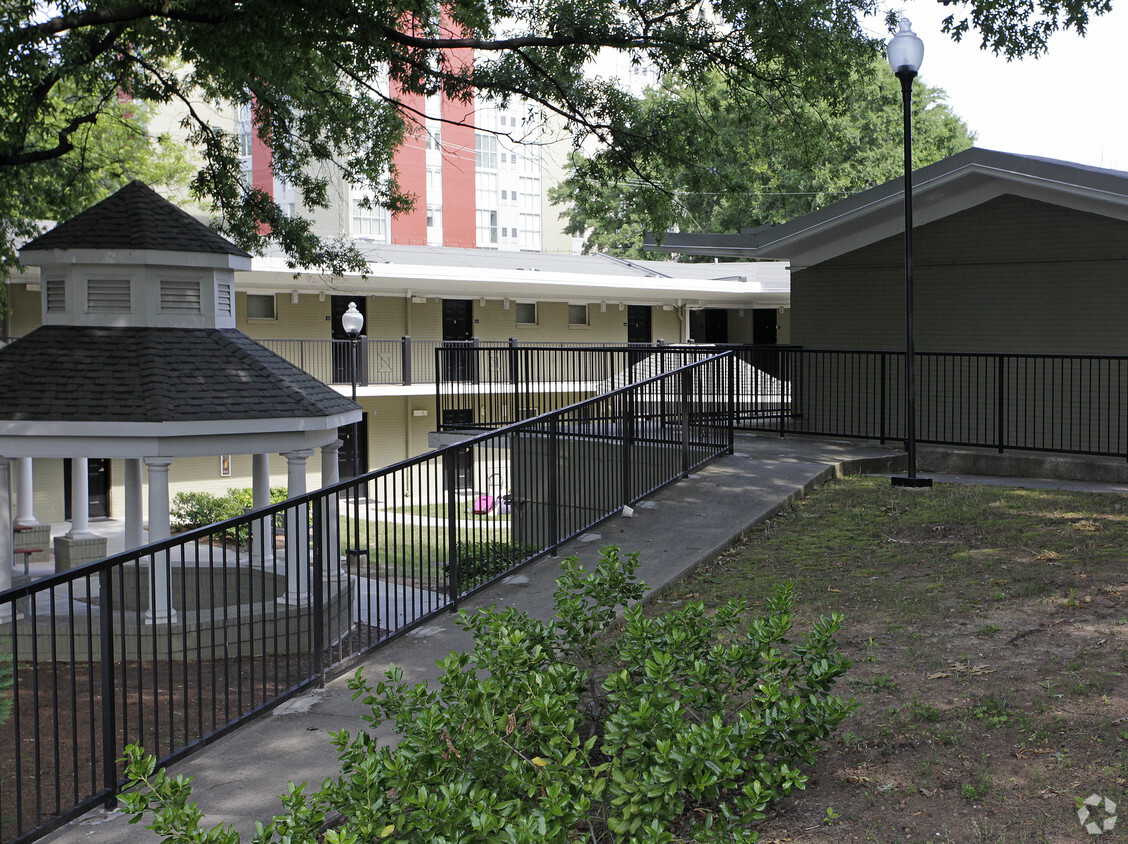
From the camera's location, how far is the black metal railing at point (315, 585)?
21.6ft

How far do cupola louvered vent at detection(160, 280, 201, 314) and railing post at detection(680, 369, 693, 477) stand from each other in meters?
5.73

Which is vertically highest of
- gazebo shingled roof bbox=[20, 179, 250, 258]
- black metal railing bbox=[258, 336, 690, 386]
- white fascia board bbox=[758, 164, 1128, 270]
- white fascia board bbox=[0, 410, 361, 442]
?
white fascia board bbox=[758, 164, 1128, 270]

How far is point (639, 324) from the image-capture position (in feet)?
112

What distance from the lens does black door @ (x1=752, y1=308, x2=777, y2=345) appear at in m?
35.5

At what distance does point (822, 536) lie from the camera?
8961 millimetres

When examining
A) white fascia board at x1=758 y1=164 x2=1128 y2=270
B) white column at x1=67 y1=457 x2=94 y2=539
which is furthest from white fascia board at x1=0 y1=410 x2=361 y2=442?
white fascia board at x1=758 y1=164 x2=1128 y2=270

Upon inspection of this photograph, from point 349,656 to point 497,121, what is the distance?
62.1 m

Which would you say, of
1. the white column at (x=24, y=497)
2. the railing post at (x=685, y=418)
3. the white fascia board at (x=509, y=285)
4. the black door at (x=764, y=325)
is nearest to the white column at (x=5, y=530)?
the white column at (x=24, y=497)

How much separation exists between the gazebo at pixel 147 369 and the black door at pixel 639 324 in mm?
22197

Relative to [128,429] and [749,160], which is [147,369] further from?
[749,160]

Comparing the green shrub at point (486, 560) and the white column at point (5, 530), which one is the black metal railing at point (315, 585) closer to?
the green shrub at point (486, 560)

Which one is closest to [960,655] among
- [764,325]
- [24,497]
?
[24,497]

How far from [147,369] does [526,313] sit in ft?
69.1

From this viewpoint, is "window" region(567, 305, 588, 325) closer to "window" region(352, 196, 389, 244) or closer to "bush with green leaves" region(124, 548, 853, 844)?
"window" region(352, 196, 389, 244)
